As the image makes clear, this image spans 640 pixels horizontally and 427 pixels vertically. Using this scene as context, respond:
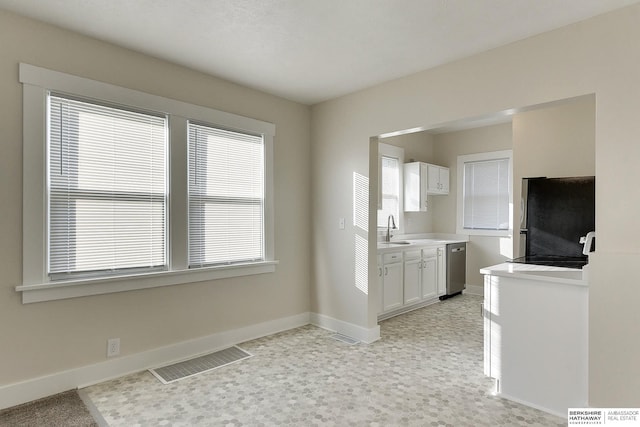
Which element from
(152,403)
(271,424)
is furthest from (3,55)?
(271,424)

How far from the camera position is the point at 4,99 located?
232cm

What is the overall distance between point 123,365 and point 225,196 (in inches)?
64.6

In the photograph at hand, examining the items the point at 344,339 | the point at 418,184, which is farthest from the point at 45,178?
the point at 418,184

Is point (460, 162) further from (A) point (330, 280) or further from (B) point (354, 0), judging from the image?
(B) point (354, 0)

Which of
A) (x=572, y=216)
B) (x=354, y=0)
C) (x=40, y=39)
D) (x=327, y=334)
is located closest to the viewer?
(x=354, y=0)

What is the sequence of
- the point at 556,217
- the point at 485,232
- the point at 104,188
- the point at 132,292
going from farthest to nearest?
the point at 485,232 → the point at 556,217 → the point at 132,292 → the point at 104,188

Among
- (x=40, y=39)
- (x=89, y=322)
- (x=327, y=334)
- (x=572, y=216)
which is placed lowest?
(x=327, y=334)

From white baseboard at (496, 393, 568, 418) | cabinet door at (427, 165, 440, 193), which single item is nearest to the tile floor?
white baseboard at (496, 393, 568, 418)

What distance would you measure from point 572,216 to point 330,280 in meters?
2.43

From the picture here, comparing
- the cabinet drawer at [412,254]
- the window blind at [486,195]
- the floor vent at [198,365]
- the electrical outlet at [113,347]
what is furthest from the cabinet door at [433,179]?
the electrical outlet at [113,347]

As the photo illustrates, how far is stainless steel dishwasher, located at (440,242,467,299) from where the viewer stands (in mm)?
5375

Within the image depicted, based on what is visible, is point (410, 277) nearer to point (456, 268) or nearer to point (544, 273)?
point (456, 268)

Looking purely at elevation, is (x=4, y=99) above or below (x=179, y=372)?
above

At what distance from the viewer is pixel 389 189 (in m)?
5.46
